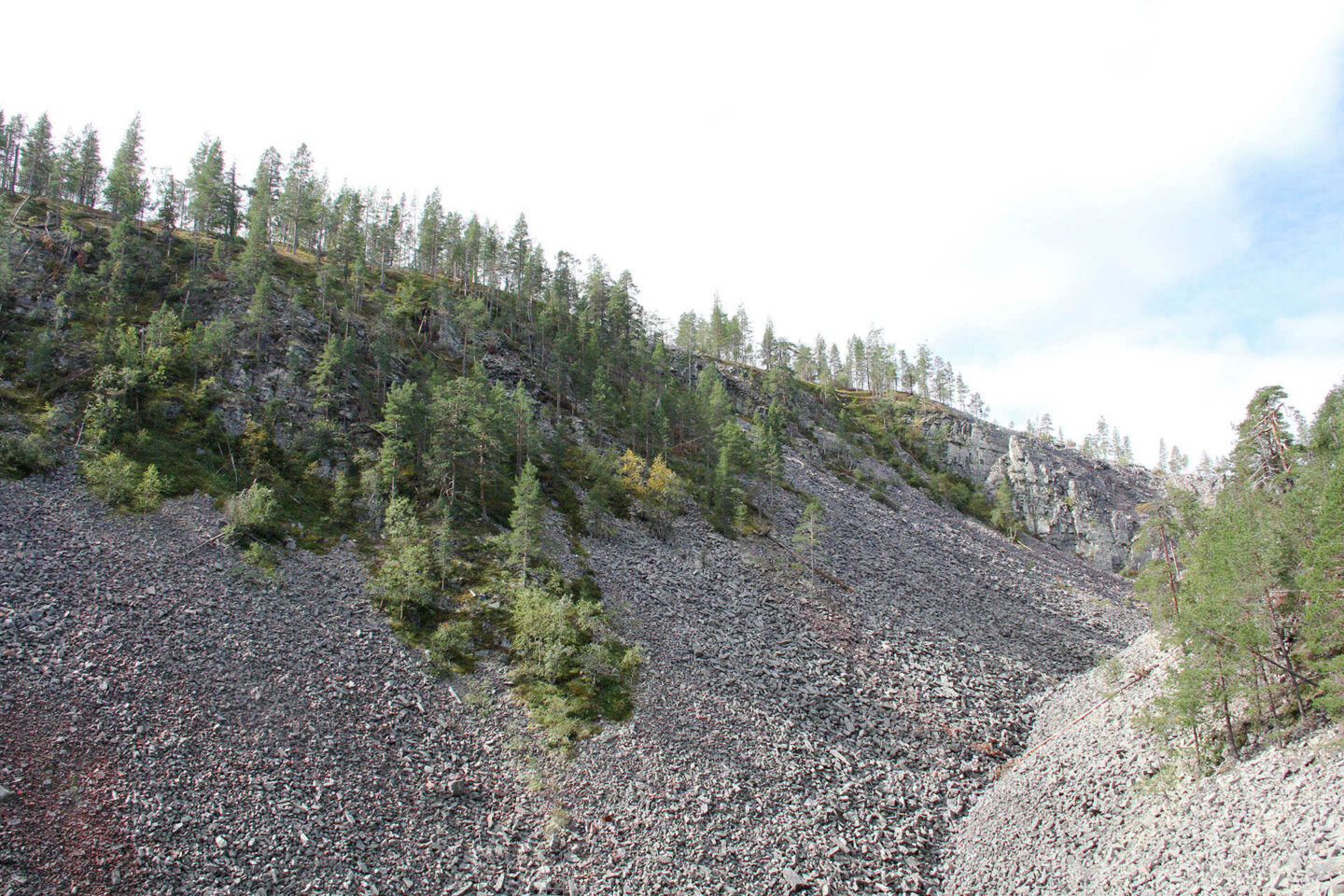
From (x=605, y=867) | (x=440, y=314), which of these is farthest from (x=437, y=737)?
(x=440, y=314)

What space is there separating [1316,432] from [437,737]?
215 ft

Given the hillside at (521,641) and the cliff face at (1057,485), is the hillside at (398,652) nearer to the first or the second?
the hillside at (521,641)

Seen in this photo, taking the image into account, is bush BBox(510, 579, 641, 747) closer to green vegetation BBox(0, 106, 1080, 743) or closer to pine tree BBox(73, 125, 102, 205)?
green vegetation BBox(0, 106, 1080, 743)

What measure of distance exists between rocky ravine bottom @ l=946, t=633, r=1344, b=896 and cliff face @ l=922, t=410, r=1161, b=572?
90.7 metres

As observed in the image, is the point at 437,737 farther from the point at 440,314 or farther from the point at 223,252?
the point at 223,252

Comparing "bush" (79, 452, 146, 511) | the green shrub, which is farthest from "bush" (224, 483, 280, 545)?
the green shrub

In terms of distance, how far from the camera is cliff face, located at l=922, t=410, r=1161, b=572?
11394 cm

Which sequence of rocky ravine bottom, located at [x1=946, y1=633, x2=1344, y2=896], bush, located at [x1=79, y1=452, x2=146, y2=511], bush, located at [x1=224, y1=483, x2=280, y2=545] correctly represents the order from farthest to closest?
1. bush, located at [x1=224, y1=483, x2=280, y2=545]
2. bush, located at [x1=79, y1=452, x2=146, y2=511]
3. rocky ravine bottom, located at [x1=946, y1=633, x2=1344, y2=896]

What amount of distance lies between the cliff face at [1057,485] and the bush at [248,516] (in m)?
119

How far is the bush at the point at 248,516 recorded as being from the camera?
4272cm

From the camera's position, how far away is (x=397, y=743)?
30859 mm

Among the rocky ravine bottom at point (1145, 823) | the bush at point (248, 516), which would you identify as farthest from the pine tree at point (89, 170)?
the rocky ravine bottom at point (1145, 823)

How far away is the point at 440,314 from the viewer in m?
90.8

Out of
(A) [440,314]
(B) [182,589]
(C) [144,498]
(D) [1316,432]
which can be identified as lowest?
(B) [182,589]
